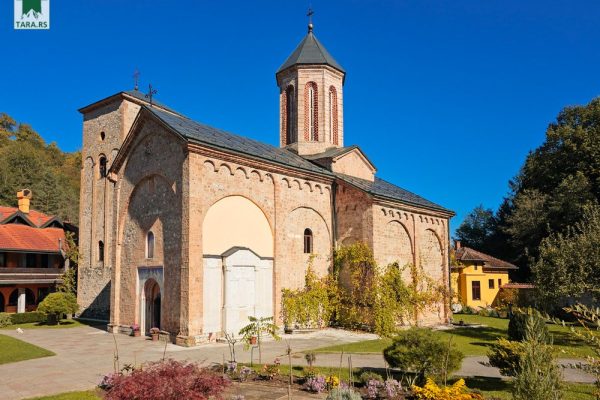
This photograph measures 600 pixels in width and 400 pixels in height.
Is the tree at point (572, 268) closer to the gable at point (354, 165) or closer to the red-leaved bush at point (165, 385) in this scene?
the gable at point (354, 165)

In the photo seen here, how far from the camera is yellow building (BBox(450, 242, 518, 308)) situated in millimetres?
36341

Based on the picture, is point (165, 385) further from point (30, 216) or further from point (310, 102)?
point (30, 216)

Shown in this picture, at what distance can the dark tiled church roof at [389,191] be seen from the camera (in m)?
22.1

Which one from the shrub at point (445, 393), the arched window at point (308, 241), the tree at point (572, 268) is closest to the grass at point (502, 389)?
the shrub at point (445, 393)

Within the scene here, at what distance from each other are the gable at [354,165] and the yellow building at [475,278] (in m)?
13.3

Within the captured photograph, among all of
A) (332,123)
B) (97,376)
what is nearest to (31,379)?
(97,376)

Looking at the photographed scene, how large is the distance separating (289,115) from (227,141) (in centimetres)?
841

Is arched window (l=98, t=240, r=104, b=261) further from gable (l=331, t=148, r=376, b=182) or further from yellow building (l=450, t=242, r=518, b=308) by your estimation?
yellow building (l=450, t=242, r=518, b=308)

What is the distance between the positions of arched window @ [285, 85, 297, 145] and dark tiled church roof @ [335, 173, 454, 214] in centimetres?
474

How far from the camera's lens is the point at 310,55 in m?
26.6

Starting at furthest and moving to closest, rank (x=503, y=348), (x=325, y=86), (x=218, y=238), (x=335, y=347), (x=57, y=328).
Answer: (x=325, y=86) < (x=57, y=328) < (x=218, y=238) < (x=335, y=347) < (x=503, y=348)

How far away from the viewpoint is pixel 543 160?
34000 mm

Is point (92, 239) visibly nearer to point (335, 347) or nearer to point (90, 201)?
point (90, 201)

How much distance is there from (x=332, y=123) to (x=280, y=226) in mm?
9460
